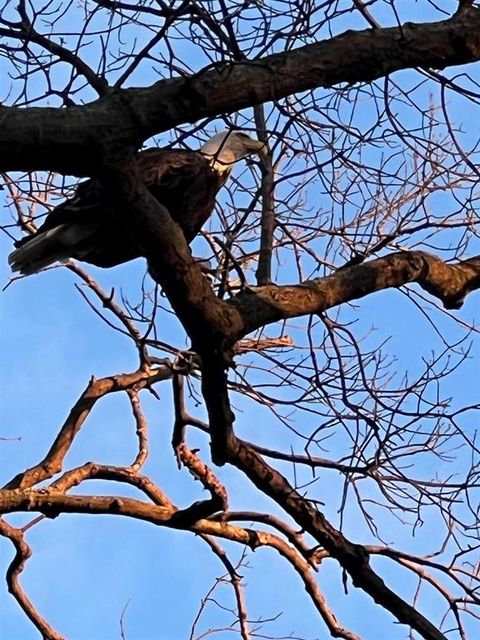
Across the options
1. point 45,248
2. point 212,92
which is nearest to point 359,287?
point 212,92

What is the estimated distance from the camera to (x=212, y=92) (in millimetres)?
2758

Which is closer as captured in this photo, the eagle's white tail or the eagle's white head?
the eagle's white tail

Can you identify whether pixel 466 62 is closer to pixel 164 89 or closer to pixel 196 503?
pixel 164 89

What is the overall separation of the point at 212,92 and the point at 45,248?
1.48m

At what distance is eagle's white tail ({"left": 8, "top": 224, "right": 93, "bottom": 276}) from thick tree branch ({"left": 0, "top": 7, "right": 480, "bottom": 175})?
1403 millimetres

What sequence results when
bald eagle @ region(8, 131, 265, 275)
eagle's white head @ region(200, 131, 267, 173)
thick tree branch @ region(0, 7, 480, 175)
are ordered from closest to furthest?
thick tree branch @ region(0, 7, 480, 175)
bald eagle @ region(8, 131, 265, 275)
eagle's white head @ region(200, 131, 267, 173)

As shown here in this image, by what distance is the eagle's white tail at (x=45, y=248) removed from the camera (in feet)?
13.3

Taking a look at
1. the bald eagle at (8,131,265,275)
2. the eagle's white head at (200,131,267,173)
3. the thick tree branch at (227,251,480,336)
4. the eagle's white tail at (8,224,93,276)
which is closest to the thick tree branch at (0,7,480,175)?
the thick tree branch at (227,251,480,336)

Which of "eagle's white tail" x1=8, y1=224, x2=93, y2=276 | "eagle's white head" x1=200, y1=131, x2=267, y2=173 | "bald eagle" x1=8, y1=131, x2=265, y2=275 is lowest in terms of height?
"eagle's white tail" x1=8, y1=224, x2=93, y2=276

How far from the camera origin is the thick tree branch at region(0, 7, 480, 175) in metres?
2.56

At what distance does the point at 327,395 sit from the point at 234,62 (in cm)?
130

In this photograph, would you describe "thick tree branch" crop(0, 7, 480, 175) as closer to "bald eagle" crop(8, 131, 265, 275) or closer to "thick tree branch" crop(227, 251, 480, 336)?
"thick tree branch" crop(227, 251, 480, 336)

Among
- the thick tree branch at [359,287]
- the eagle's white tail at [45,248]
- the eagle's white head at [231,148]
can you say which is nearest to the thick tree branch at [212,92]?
the thick tree branch at [359,287]

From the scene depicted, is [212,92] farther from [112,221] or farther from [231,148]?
[231,148]
